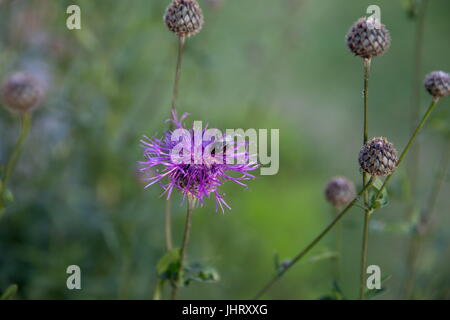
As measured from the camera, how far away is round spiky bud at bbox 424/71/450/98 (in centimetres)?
159

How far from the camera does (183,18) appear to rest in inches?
62.0

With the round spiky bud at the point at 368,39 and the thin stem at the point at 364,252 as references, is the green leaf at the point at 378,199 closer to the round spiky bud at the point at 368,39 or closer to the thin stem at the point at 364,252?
the thin stem at the point at 364,252

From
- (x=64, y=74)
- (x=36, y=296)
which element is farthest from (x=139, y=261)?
(x=64, y=74)

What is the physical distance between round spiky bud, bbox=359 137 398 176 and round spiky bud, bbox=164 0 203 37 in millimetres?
700

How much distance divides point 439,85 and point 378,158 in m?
0.39

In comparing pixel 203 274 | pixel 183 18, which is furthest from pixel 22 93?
pixel 203 274

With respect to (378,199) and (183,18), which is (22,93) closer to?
(183,18)

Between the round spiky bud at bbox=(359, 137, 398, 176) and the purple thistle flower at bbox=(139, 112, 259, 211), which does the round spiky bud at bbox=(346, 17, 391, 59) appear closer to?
the round spiky bud at bbox=(359, 137, 398, 176)

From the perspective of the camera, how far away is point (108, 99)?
2.72 metres

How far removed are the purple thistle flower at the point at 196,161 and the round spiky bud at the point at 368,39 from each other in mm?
490

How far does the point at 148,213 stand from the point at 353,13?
4221mm

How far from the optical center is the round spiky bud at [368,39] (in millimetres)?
1532

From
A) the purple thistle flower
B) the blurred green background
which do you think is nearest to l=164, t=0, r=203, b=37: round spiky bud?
the purple thistle flower
